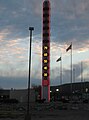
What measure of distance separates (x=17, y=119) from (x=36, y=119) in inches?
90.6

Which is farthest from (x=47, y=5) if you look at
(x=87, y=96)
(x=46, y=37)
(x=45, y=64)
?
(x=87, y=96)

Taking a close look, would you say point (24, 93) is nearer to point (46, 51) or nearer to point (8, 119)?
point (46, 51)

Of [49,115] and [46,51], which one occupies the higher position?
[46,51]

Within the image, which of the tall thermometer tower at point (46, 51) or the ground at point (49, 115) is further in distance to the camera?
the tall thermometer tower at point (46, 51)

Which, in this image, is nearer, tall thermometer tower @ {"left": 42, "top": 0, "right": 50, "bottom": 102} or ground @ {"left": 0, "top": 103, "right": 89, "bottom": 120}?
ground @ {"left": 0, "top": 103, "right": 89, "bottom": 120}

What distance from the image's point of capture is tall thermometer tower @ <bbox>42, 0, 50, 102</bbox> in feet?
424

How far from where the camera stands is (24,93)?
13412 centimetres

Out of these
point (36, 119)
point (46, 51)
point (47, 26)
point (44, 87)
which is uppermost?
point (47, 26)

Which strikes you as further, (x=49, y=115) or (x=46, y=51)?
(x=46, y=51)

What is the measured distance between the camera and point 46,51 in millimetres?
130125

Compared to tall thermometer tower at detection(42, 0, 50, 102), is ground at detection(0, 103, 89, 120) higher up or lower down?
lower down

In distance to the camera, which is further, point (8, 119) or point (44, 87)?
point (44, 87)

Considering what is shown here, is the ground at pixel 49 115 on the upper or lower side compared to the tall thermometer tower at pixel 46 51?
lower

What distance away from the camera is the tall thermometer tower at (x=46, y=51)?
424ft
